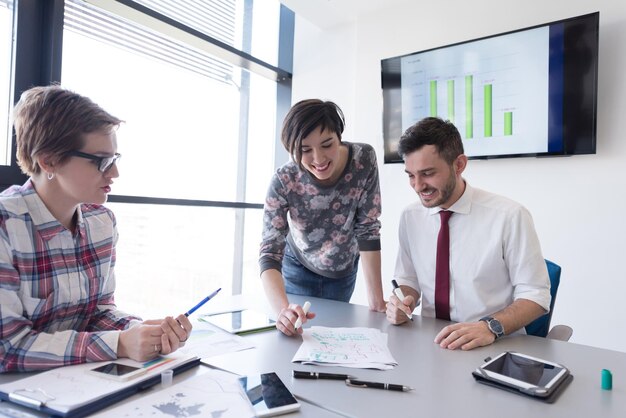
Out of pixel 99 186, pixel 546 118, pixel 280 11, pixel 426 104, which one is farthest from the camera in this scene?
pixel 280 11

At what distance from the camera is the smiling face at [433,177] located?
4.86 feet

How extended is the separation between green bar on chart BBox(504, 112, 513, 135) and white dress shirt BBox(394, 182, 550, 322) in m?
1.02

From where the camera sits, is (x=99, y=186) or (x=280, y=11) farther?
(x=280, y=11)

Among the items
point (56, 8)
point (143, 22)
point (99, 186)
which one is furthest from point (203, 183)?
point (99, 186)

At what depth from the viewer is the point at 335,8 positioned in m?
2.96

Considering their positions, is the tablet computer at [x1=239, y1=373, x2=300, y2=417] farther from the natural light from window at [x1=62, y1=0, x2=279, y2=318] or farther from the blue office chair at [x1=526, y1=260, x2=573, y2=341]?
the natural light from window at [x1=62, y1=0, x2=279, y2=318]

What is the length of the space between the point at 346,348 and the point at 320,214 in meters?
0.66

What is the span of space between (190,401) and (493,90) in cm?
230

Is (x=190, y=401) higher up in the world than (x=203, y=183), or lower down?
lower down

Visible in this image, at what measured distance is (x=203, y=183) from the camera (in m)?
3.08

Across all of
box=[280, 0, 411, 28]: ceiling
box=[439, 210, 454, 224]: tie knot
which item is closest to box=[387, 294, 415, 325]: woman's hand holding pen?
box=[439, 210, 454, 224]: tie knot

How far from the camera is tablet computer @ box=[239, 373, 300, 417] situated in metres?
0.75

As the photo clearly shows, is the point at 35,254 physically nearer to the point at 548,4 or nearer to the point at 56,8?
the point at 56,8

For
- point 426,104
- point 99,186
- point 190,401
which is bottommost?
point 190,401
